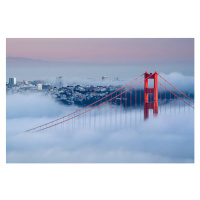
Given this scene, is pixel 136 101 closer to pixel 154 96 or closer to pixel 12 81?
pixel 154 96

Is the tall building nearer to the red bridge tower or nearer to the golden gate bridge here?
the golden gate bridge

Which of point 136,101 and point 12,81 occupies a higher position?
point 12,81

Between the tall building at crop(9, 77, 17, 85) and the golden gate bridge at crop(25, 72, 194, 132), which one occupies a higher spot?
the tall building at crop(9, 77, 17, 85)

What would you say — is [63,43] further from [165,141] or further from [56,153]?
[165,141]

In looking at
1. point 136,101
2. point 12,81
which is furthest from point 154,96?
point 12,81

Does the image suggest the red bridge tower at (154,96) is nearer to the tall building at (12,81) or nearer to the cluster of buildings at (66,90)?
the cluster of buildings at (66,90)

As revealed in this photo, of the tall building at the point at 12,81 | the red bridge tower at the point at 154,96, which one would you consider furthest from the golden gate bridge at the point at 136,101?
the tall building at the point at 12,81

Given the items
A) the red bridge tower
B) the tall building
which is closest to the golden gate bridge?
the red bridge tower
